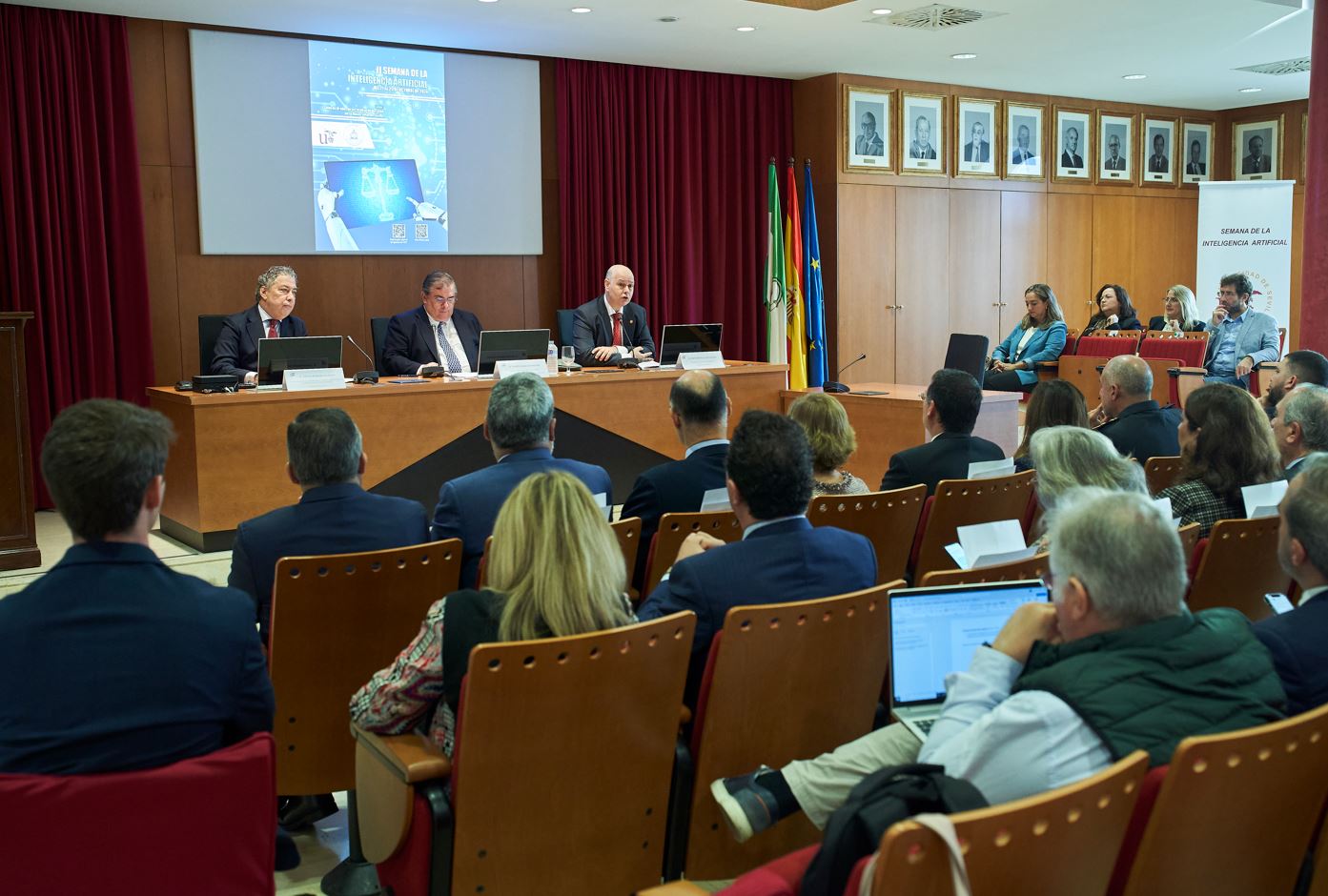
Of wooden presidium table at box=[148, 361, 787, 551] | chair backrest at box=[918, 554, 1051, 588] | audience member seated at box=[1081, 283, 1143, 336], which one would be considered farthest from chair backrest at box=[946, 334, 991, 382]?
chair backrest at box=[918, 554, 1051, 588]

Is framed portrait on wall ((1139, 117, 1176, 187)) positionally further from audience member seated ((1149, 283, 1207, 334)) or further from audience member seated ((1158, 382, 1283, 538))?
audience member seated ((1158, 382, 1283, 538))

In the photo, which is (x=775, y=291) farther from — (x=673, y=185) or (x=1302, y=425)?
(x=1302, y=425)

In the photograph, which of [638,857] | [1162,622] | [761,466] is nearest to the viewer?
[1162,622]

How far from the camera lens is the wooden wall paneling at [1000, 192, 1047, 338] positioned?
1209cm

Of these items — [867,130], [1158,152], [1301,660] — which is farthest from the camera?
[1158,152]

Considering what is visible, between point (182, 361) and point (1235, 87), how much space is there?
1009 cm

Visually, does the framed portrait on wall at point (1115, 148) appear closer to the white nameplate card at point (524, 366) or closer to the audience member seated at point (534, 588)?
the white nameplate card at point (524, 366)

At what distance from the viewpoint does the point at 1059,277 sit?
41.5 feet

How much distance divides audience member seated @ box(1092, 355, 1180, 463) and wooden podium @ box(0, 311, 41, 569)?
4776mm

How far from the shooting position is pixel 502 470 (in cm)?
347

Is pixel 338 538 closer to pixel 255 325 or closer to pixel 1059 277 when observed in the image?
pixel 255 325

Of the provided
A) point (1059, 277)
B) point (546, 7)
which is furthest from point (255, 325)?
point (1059, 277)

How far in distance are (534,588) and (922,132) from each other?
1005 centimetres

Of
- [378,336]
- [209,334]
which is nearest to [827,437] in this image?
[209,334]
